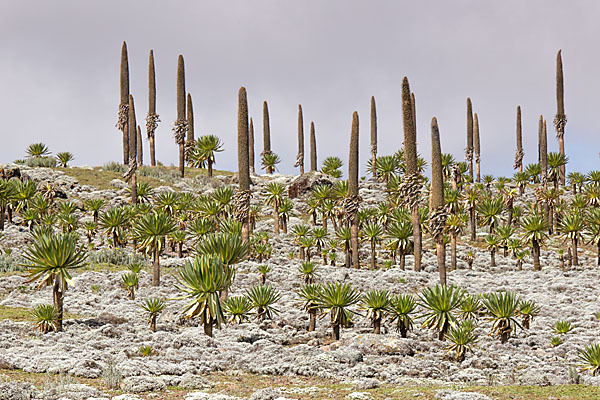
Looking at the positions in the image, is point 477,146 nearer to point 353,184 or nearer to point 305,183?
point 305,183

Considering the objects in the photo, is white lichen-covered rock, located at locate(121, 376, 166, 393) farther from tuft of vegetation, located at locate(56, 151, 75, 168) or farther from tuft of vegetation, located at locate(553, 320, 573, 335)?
tuft of vegetation, located at locate(56, 151, 75, 168)

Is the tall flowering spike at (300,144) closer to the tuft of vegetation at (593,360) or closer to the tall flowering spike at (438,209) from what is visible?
the tall flowering spike at (438,209)

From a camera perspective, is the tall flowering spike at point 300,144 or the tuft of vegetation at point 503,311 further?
the tall flowering spike at point 300,144

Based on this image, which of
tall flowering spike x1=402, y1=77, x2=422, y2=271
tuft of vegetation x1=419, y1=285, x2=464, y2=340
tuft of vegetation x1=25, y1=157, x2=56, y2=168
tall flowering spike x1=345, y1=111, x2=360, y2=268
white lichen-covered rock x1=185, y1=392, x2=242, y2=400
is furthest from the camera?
tuft of vegetation x1=25, y1=157, x2=56, y2=168

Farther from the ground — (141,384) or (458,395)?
(458,395)

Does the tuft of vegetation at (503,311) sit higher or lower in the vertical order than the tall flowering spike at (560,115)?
lower

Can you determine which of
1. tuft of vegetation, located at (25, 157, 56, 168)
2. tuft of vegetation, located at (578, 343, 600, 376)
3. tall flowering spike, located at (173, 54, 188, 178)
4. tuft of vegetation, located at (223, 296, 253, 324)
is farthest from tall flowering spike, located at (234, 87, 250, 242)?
tuft of vegetation, located at (25, 157, 56, 168)

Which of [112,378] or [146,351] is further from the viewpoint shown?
[146,351]

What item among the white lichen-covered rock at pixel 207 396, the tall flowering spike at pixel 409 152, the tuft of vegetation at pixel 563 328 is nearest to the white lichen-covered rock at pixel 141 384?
the white lichen-covered rock at pixel 207 396

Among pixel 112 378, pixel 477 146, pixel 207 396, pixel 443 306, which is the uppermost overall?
pixel 477 146

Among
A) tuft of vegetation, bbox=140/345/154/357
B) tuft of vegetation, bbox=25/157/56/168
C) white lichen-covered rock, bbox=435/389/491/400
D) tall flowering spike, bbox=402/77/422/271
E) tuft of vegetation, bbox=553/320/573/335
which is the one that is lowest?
tuft of vegetation, bbox=553/320/573/335

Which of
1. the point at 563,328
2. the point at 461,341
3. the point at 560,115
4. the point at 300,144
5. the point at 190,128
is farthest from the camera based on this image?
the point at 300,144

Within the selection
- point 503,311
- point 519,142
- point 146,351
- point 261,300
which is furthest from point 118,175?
point 503,311

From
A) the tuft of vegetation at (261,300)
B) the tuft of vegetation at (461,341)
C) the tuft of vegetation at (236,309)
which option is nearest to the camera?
the tuft of vegetation at (461,341)
